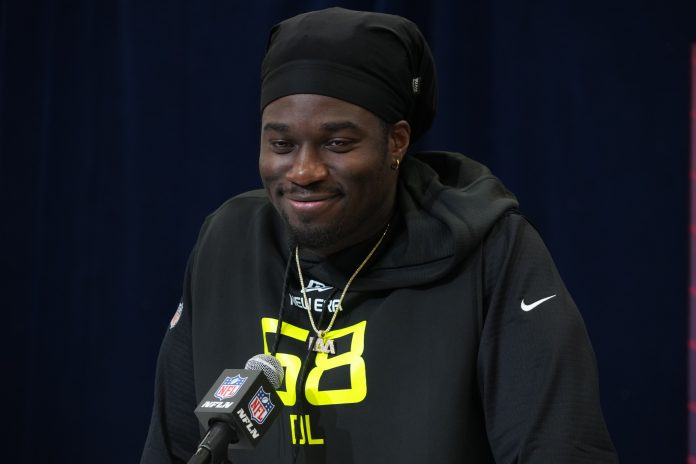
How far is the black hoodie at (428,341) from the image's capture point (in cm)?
131

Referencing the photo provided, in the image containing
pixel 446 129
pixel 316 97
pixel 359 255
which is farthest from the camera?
pixel 446 129

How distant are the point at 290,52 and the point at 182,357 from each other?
0.56m

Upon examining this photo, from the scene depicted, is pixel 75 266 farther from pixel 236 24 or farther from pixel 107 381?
pixel 236 24

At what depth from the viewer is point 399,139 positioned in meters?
1.47

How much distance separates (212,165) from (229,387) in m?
1.36

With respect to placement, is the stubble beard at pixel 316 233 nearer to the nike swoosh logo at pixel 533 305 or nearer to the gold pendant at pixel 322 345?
the gold pendant at pixel 322 345

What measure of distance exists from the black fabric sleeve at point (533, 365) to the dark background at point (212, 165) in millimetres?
884

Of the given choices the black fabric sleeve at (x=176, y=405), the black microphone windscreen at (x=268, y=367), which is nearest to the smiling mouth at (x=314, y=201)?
the black microphone windscreen at (x=268, y=367)

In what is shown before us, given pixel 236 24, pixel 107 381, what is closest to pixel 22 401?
pixel 107 381

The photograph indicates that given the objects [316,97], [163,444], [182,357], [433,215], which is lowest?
[163,444]

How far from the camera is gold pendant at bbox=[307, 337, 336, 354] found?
1.46 m

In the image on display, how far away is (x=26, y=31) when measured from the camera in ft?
8.54

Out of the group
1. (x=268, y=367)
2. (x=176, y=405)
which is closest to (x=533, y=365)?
(x=268, y=367)

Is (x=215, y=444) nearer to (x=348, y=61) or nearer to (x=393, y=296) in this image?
(x=393, y=296)
